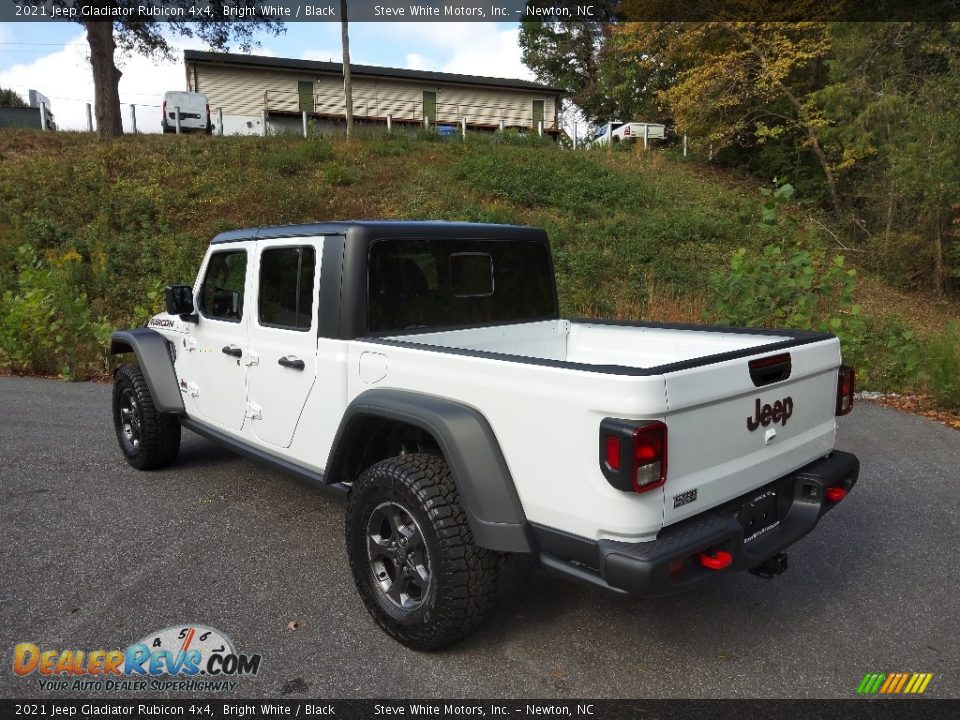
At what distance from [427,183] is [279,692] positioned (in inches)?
671

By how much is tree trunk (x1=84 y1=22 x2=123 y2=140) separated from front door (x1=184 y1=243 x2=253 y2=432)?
66.5 ft

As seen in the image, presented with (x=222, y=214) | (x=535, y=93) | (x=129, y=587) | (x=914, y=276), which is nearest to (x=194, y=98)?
(x=222, y=214)

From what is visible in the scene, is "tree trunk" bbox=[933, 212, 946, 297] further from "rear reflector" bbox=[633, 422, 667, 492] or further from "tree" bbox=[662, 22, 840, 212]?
"rear reflector" bbox=[633, 422, 667, 492]

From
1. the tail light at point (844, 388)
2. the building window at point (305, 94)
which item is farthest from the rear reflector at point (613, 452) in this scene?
the building window at point (305, 94)

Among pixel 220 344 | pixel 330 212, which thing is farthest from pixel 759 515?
pixel 330 212

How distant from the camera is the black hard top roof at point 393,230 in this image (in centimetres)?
335

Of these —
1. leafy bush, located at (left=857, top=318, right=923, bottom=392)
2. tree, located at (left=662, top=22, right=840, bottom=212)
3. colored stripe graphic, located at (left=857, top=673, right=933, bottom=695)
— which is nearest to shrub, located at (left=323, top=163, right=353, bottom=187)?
tree, located at (left=662, top=22, right=840, bottom=212)

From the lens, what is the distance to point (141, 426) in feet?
16.3

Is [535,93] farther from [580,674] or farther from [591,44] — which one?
[580,674]

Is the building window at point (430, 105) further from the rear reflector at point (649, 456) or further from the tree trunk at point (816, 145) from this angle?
the rear reflector at point (649, 456)

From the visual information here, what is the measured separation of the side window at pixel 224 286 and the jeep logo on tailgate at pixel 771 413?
291cm

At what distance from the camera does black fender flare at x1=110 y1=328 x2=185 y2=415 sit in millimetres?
4734

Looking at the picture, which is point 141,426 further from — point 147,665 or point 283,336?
point 147,665

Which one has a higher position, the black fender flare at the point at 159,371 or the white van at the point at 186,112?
the white van at the point at 186,112
